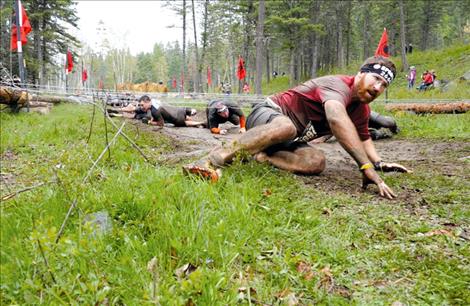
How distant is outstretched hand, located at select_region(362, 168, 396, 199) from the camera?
2.78m

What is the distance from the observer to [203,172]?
9.43 feet

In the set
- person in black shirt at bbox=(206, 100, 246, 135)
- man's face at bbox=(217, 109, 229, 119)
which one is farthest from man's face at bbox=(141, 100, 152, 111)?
man's face at bbox=(217, 109, 229, 119)

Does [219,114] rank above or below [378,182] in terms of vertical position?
above

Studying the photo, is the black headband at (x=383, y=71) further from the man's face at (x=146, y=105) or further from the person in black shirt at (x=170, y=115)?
the man's face at (x=146, y=105)

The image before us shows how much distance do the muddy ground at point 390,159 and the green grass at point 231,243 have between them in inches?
9.0

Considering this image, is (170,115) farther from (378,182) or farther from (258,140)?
(378,182)

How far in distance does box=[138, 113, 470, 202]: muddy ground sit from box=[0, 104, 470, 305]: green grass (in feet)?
0.75

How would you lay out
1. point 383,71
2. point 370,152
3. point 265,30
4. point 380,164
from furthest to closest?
point 265,30 → point 370,152 → point 380,164 → point 383,71

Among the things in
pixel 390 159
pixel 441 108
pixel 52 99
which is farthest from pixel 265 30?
pixel 390 159


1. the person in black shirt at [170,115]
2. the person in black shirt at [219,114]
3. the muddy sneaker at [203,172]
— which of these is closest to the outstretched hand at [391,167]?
the muddy sneaker at [203,172]

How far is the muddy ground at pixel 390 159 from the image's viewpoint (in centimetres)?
317

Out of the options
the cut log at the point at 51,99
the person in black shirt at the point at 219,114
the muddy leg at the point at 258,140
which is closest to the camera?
the muddy leg at the point at 258,140

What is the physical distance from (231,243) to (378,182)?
58.1 inches

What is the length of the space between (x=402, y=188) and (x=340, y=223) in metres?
1.08
